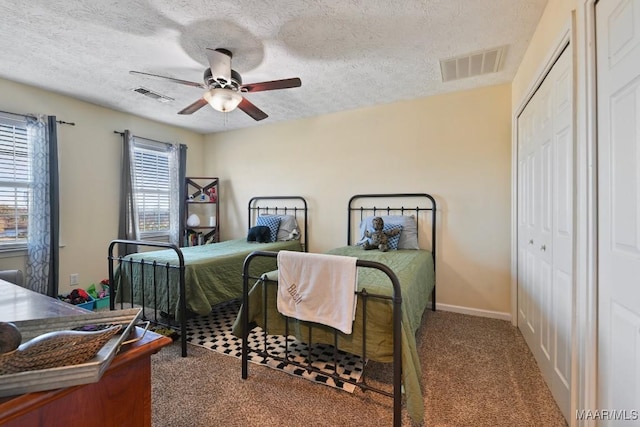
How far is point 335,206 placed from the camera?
12.2 feet

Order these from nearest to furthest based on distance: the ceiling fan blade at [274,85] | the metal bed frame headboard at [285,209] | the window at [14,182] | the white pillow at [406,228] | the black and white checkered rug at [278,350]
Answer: the black and white checkered rug at [278,350] < the ceiling fan blade at [274,85] < the window at [14,182] < the white pillow at [406,228] < the metal bed frame headboard at [285,209]

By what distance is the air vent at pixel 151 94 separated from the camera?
293cm

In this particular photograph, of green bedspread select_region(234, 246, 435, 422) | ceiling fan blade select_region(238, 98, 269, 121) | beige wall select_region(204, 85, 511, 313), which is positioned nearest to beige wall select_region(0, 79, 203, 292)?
beige wall select_region(204, 85, 511, 313)

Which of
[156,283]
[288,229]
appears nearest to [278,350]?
[156,283]

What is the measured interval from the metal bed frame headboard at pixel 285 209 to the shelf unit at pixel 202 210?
567mm

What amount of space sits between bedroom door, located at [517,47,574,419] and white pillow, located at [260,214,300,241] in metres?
2.52

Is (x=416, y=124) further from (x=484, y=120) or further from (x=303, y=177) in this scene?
(x=303, y=177)

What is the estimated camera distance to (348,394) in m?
1.71

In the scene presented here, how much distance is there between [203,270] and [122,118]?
2613mm

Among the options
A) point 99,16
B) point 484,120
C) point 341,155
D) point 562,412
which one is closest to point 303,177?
point 341,155

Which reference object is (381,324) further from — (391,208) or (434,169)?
(434,169)

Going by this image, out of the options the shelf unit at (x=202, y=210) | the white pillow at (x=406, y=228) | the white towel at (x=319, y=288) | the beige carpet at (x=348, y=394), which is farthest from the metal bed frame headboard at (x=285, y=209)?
the white towel at (x=319, y=288)

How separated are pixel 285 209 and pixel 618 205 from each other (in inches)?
136

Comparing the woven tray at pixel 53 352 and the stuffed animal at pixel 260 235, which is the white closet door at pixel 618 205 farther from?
the stuffed animal at pixel 260 235
